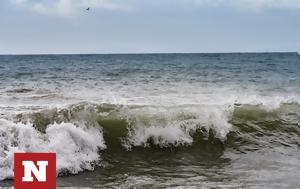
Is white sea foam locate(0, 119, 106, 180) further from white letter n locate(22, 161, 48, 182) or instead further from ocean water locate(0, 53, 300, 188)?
white letter n locate(22, 161, 48, 182)

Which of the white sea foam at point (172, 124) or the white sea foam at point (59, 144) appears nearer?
the white sea foam at point (59, 144)

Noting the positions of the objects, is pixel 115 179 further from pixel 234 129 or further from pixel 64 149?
pixel 234 129

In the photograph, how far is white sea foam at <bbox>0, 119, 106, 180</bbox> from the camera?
25.9 feet

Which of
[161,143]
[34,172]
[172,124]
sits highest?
[34,172]

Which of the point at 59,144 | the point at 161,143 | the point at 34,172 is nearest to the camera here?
the point at 34,172

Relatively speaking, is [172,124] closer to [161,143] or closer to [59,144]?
[161,143]

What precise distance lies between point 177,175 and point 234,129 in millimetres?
3684

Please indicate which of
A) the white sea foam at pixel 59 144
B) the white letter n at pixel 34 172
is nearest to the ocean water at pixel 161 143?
the white sea foam at pixel 59 144

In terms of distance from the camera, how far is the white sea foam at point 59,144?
25.9 feet

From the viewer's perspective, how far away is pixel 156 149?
9.53 metres

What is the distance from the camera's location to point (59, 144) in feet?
27.7

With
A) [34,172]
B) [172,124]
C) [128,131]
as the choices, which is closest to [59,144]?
[128,131]

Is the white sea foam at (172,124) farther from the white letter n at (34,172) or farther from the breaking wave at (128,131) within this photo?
the white letter n at (34,172)

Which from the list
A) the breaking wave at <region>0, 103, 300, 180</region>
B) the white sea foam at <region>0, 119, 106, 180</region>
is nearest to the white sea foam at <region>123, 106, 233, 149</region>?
the breaking wave at <region>0, 103, 300, 180</region>
